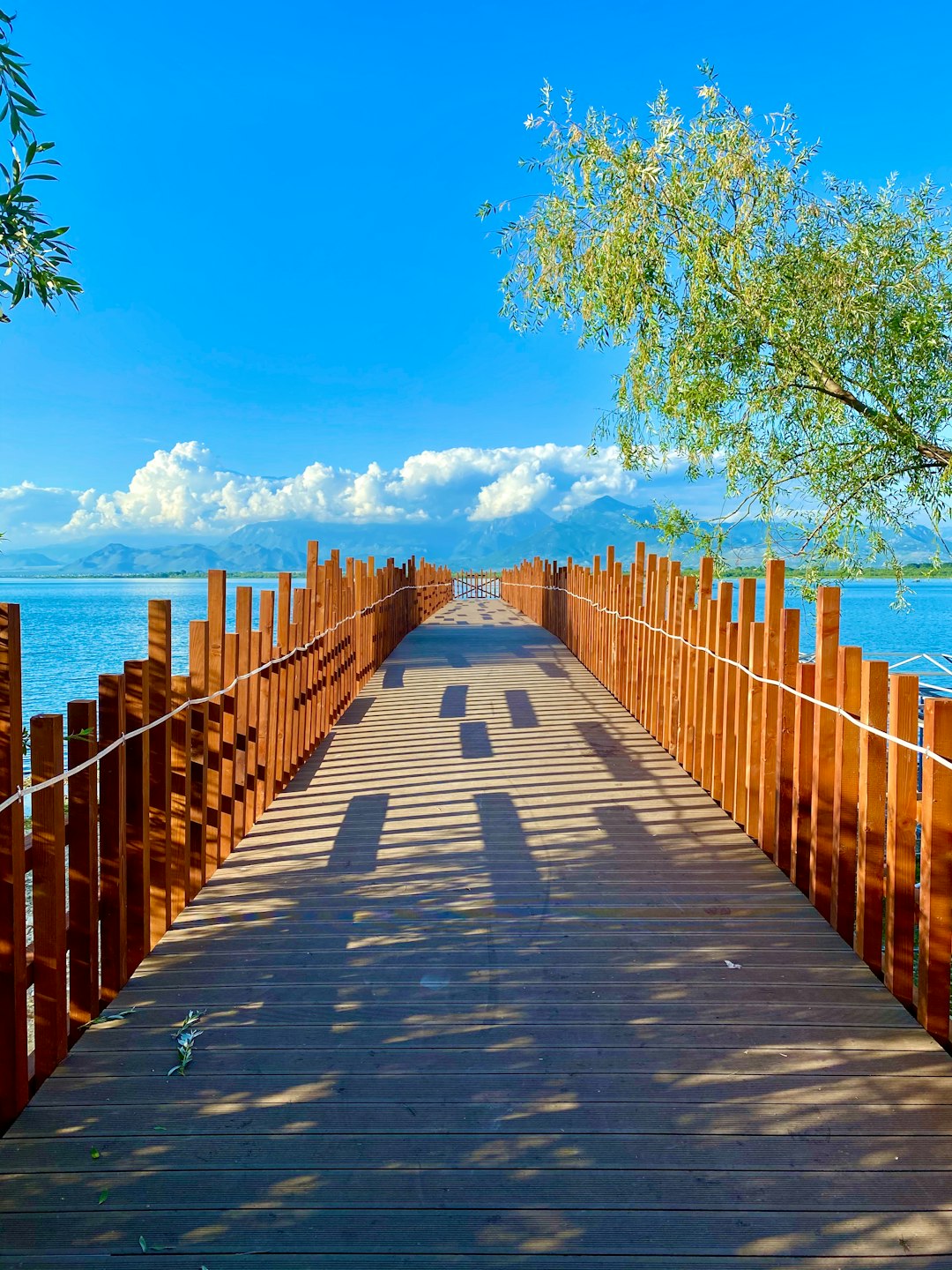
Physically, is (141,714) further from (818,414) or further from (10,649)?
(818,414)

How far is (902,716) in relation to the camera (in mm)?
3047

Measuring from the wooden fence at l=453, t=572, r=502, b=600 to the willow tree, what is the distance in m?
39.8

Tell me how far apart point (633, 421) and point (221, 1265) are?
8895 millimetres

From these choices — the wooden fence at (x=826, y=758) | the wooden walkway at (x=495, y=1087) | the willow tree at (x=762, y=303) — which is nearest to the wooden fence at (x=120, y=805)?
the wooden walkway at (x=495, y=1087)

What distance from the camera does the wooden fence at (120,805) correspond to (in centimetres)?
233

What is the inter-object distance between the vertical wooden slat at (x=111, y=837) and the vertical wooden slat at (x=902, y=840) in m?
2.67

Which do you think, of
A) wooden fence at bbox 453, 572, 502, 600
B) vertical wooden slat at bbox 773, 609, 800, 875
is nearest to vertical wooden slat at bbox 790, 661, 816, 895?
vertical wooden slat at bbox 773, 609, 800, 875

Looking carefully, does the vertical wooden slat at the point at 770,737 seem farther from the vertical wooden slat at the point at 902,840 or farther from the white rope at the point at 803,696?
the vertical wooden slat at the point at 902,840

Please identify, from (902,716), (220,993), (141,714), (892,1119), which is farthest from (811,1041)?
(141,714)

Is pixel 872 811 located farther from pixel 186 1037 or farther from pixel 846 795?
pixel 186 1037

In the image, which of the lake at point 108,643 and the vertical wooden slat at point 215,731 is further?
the lake at point 108,643

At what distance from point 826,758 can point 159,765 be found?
276 centimetres

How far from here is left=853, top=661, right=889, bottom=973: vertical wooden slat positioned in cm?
324

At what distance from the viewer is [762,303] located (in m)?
8.04
